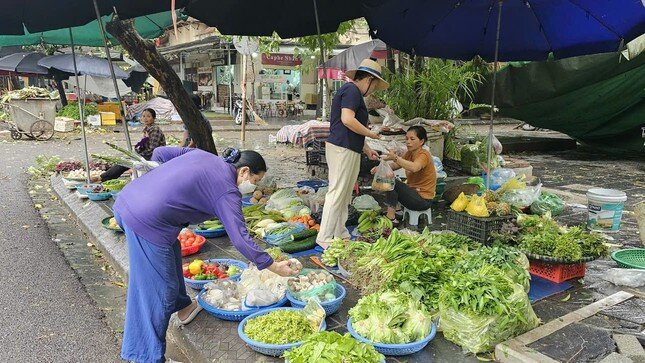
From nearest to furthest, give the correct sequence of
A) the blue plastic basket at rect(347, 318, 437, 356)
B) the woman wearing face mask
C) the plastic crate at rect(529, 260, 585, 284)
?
the woman wearing face mask → the blue plastic basket at rect(347, 318, 437, 356) → the plastic crate at rect(529, 260, 585, 284)

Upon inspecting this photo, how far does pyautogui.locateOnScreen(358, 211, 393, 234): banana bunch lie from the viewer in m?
5.45

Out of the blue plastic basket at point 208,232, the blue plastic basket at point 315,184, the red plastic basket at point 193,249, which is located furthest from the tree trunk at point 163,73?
the red plastic basket at point 193,249

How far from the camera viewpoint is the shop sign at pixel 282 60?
88.0ft

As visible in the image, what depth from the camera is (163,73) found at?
745cm

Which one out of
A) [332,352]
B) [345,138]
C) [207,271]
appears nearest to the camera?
[332,352]

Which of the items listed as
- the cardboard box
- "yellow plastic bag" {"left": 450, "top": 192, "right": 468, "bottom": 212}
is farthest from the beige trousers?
the cardboard box

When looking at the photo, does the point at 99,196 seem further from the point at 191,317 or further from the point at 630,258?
the point at 630,258

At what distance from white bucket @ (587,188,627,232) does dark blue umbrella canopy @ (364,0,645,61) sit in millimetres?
1872

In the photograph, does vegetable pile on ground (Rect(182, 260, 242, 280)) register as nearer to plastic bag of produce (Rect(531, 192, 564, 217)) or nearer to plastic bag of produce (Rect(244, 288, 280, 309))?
plastic bag of produce (Rect(244, 288, 280, 309))

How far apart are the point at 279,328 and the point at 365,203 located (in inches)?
122

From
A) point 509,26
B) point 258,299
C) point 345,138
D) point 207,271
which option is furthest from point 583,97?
point 258,299

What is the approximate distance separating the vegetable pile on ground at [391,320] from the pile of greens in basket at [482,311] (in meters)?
0.19

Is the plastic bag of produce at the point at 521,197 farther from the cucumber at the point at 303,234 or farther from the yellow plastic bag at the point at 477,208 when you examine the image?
the cucumber at the point at 303,234

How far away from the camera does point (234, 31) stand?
793 centimetres
